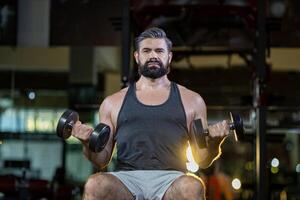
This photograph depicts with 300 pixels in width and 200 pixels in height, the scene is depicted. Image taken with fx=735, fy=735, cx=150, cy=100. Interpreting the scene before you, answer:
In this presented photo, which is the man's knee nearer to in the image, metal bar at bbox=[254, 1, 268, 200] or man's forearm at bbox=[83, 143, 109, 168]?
man's forearm at bbox=[83, 143, 109, 168]

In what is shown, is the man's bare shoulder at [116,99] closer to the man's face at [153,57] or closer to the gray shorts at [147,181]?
the man's face at [153,57]

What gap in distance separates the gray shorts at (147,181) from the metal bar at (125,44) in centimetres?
160

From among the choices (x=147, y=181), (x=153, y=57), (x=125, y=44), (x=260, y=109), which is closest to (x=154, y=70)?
(x=153, y=57)

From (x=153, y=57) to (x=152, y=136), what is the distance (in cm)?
33

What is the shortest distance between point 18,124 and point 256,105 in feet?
6.51

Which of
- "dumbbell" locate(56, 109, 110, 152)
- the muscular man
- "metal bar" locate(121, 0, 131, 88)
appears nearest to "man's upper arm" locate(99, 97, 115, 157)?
the muscular man

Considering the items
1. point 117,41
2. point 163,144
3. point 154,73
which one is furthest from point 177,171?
point 117,41

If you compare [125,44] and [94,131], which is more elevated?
[125,44]

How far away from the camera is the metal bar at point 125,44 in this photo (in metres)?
4.54

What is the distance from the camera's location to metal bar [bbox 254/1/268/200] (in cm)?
457

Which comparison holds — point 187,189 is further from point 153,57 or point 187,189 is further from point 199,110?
point 153,57

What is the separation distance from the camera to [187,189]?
9.05ft

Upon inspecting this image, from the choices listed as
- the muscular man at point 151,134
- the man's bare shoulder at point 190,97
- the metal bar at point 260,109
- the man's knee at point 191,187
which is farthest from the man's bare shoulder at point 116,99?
the metal bar at point 260,109

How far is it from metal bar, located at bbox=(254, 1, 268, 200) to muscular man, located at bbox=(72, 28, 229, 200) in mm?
1526
